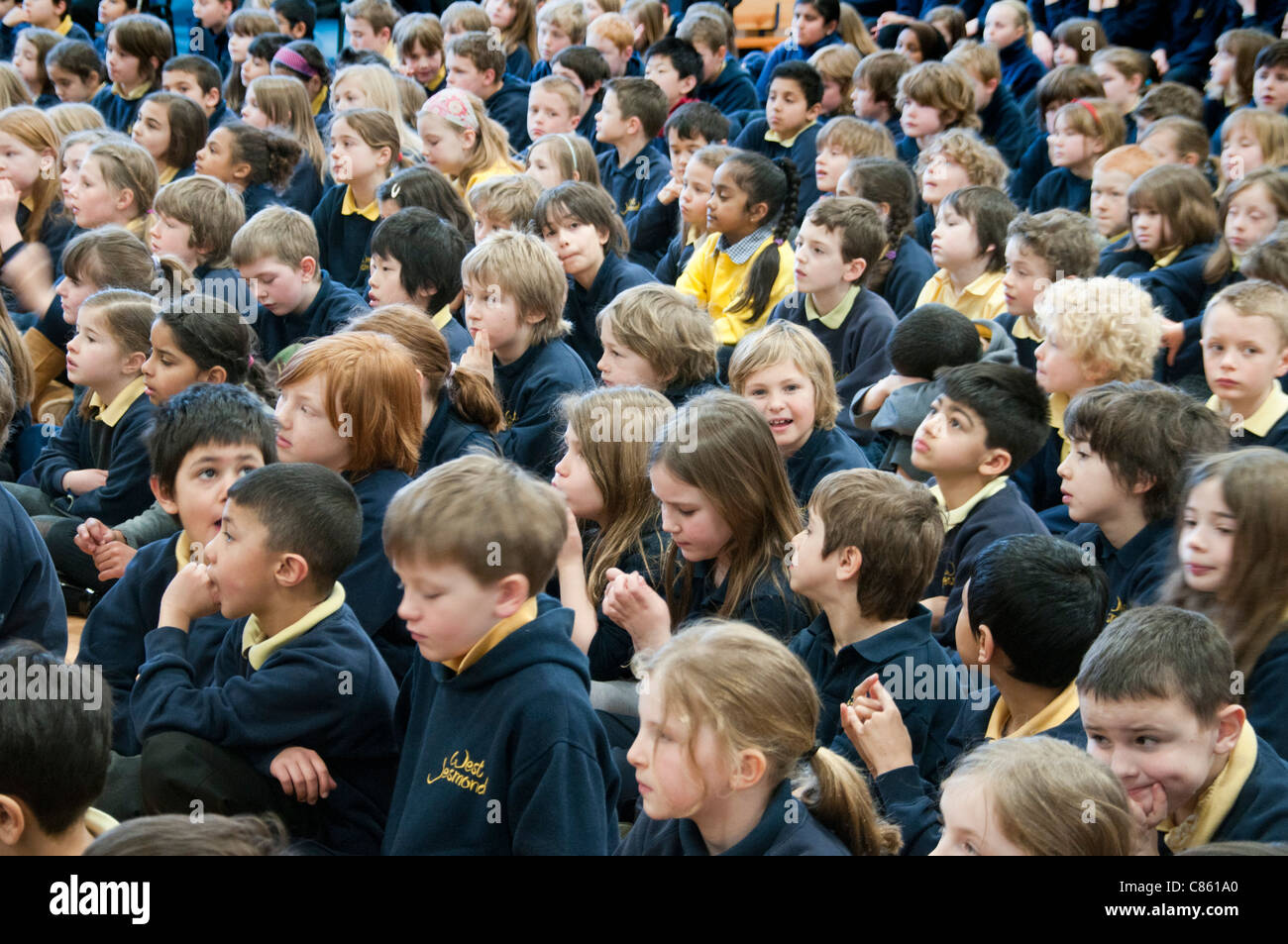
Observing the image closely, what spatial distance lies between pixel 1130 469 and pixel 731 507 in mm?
813

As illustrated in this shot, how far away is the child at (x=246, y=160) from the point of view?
509 cm

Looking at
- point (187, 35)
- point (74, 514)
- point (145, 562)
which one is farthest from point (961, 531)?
point (187, 35)

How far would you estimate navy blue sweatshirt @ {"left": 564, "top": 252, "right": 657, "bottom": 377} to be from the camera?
4309 millimetres

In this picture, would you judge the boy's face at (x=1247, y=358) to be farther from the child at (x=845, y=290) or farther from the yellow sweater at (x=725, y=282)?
the yellow sweater at (x=725, y=282)

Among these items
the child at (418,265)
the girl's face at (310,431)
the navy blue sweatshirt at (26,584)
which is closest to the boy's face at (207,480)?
the girl's face at (310,431)

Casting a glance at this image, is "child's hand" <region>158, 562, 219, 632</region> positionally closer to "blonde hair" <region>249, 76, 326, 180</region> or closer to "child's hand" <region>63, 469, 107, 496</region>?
"child's hand" <region>63, 469, 107, 496</region>

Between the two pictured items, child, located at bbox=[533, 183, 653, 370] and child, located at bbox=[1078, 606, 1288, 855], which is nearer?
child, located at bbox=[1078, 606, 1288, 855]

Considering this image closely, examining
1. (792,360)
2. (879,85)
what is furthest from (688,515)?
(879,85)

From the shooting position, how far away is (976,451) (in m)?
2.84

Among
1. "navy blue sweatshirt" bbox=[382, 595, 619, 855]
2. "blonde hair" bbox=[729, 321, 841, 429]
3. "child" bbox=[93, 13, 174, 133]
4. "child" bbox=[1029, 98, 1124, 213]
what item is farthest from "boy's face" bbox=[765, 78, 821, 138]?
"navy blue sweatshirt" bbox=[382, 595, 619, 855]

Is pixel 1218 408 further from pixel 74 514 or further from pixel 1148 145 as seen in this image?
pixel 74 514

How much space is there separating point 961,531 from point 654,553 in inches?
25.7

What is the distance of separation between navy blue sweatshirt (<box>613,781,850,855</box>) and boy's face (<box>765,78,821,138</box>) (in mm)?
4912

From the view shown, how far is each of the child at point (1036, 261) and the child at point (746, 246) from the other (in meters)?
0.84
